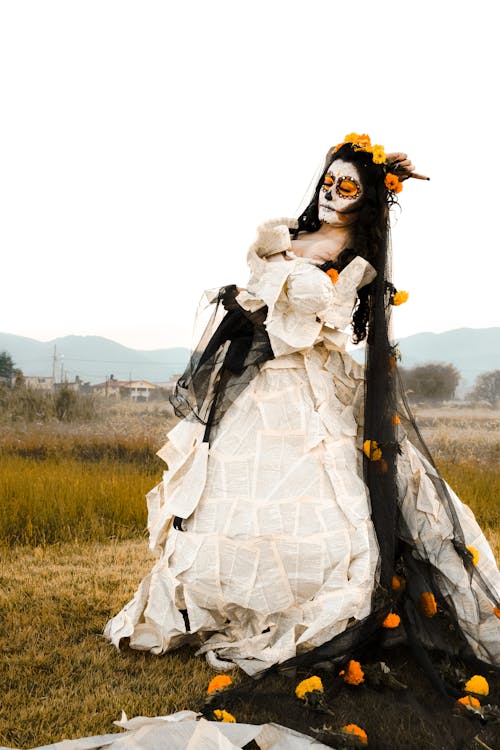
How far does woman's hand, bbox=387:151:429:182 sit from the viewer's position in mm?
3211

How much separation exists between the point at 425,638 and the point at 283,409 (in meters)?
1.04

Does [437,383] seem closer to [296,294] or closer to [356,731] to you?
[296,294]

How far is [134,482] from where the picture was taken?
21.3ft

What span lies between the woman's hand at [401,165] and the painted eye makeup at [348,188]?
0.17 m

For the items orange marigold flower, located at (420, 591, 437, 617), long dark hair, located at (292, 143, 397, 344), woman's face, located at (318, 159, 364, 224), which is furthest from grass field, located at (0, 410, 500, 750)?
woman's face, located at (318, 159, 364, 224)

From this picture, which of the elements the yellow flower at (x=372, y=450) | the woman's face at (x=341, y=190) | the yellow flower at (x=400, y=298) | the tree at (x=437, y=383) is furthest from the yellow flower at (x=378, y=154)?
the tree at (x=437, y=383)

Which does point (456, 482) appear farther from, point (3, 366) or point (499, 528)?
point (3, 366)

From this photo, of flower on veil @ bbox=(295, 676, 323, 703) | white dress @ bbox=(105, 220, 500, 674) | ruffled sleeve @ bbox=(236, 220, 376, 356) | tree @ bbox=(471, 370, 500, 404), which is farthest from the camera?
A: tree @ bbox=(471, 370, 500, 404)

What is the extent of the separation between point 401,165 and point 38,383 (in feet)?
31.3

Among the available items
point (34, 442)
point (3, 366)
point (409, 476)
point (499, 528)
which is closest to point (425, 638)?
point (409, 476)

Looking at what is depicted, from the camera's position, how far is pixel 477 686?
2.66m

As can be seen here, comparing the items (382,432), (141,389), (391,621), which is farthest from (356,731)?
(141,389)

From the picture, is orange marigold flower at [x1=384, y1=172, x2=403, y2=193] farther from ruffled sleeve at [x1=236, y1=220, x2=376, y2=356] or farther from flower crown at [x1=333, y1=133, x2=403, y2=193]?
ruffled sleeve at [x1=236, y1=220, x2=376, y2=356]

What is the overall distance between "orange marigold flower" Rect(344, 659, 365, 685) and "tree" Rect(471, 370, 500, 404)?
48.4 feet
